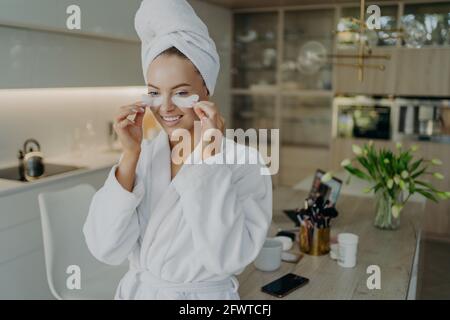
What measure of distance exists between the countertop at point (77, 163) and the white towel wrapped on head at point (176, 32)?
1715 mm

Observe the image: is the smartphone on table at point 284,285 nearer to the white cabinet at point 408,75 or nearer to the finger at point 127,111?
the finger at point 127,111

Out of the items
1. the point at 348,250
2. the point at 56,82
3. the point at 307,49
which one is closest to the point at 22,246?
the point at 56,82

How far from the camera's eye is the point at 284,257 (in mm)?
1675

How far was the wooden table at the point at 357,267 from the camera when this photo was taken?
4.60ft

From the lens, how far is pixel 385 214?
2082 mm

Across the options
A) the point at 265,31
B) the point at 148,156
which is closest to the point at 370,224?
the point at 148,156

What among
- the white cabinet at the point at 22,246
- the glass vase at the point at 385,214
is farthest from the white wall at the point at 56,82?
the glass vase at the point at 385,214

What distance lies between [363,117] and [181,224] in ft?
11.5

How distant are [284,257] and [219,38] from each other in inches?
120

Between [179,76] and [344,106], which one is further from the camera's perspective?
[344,106]

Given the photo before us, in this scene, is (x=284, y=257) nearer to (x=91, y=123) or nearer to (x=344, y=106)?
(x=91, y=123)

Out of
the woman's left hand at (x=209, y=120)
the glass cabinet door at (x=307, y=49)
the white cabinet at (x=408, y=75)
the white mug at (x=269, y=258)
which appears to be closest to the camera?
the woman's left hand at (x=209, y=120)

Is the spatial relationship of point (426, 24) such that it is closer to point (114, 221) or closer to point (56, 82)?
point (56, 82)
